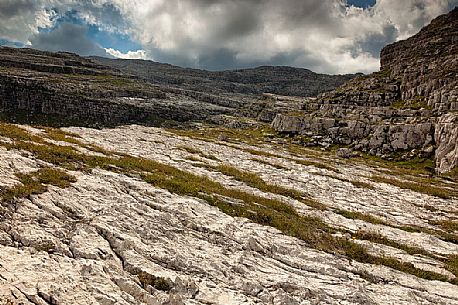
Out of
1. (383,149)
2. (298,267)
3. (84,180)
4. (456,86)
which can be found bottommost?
(298,267)

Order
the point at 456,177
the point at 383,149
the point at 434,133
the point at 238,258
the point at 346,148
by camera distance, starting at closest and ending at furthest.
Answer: the point at 238,258
the point at 456,177
the point at 434,133
the point at 383,149
the point at 346,148

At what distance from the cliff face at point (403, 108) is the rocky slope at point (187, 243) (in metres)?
58.1

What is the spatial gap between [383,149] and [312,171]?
169 feet

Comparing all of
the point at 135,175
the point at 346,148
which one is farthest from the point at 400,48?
the point at 135,175

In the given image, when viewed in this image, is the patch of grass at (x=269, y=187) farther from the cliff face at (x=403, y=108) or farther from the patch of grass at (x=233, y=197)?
the cliff face at (x=403, y=108)

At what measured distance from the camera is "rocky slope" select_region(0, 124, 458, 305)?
13.9 m

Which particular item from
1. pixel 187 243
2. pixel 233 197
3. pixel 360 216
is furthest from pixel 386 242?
pixel 187 243

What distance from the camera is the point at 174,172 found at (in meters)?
33.3

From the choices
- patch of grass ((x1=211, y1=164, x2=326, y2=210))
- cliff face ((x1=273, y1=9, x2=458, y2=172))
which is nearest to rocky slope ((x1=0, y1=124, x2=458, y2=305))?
patch of grass ((x1=211, y1=164, x2=326, y2=210))

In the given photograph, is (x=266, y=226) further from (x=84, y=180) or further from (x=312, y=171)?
(x=312, y=171)

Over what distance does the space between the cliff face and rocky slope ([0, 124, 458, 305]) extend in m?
58.1

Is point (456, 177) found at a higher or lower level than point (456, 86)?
lower

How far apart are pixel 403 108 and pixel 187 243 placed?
107092 millimetres

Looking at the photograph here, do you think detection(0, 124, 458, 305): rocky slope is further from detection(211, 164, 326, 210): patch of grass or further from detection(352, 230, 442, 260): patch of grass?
detection(211, 164, 326, 210): patch of grass
